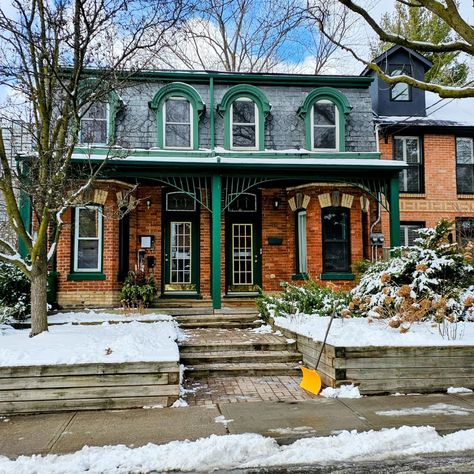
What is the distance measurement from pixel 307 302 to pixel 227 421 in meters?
4.66

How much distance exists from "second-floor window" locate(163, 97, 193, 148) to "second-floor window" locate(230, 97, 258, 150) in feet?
3.81

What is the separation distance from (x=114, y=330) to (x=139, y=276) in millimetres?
3359

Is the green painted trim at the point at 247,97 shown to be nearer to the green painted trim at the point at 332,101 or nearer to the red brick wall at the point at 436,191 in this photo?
the green painted trim at the point at 332,101

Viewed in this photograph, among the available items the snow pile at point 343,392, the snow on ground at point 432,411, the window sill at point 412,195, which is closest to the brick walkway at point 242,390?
the snow pile at point 343,392

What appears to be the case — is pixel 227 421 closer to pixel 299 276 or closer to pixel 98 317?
pixel 98 317

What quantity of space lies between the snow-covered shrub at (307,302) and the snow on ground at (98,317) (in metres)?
2.17

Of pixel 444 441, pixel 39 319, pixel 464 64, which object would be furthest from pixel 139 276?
pixel 464 64

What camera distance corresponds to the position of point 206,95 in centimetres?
1320

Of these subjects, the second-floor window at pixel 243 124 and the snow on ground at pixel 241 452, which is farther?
the second-floor window at pixel 243 124

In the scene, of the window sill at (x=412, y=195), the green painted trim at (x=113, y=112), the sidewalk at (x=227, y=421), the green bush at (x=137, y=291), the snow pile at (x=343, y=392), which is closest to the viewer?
the sidewalk at (x=227, y=421)

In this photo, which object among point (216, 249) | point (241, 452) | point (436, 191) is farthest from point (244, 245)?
point (241, 452)

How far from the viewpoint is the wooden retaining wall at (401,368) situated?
6191 mm

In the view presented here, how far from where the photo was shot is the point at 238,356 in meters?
7.51

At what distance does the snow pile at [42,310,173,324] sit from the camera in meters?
9.70
